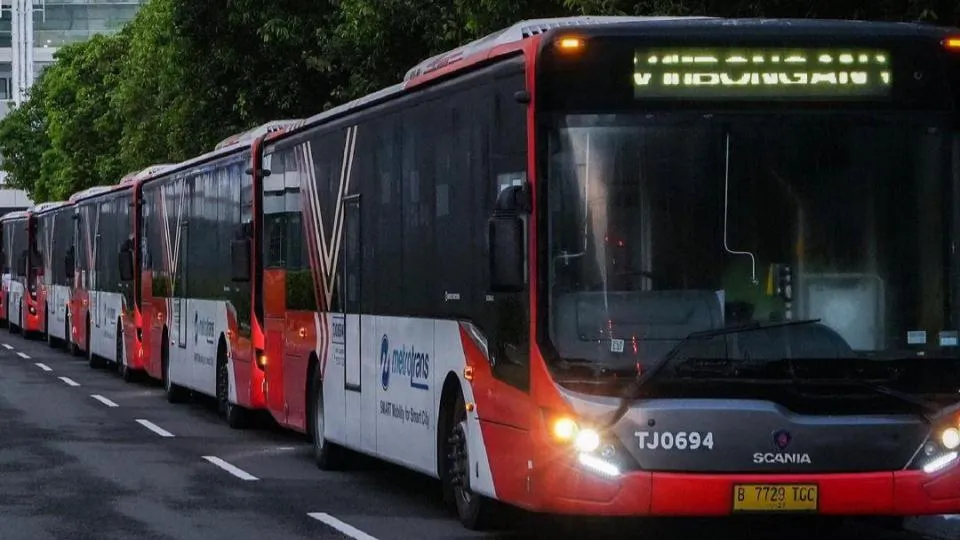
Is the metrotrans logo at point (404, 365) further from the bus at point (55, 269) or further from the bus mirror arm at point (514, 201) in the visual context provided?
the bus at point (55, 269)

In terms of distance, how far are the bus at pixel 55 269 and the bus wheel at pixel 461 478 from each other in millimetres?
29986

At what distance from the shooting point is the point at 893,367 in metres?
11.7

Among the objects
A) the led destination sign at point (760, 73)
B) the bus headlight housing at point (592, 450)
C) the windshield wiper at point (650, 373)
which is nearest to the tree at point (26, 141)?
the led destination sign at point (760, 73)

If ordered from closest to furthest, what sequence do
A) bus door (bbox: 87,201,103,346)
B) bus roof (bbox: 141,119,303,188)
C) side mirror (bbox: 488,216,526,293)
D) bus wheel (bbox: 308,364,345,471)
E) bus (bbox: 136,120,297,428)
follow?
side mirror (bbox: 488,216,526,293), bus wheel (bbox: 308,364,345,471), bus roof (bbox: 141,119,303,188), bus (bbox: 136,120,297,428), bus door (bbox: 87,201,103,346)

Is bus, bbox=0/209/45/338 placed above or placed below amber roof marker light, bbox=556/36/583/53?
below

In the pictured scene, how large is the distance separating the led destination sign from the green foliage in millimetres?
7208

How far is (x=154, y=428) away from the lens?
2330 cm

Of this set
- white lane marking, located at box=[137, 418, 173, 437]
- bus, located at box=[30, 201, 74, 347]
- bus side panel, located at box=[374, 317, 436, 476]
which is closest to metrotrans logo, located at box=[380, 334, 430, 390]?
bus side panel, located at box=[374, 317, 436, 476]

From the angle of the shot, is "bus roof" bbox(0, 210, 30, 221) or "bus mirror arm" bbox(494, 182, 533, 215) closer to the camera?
"bus mirror arm" bbox(494, 182, 533, 215)

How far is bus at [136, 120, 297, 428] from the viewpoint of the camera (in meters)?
22.6

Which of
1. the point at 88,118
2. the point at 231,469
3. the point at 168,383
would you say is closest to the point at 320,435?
the point at 231,469

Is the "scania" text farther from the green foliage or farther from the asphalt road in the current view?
the green foliage

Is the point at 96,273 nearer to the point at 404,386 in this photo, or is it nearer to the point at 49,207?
the point at 49,207

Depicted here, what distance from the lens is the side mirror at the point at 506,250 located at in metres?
11.4
